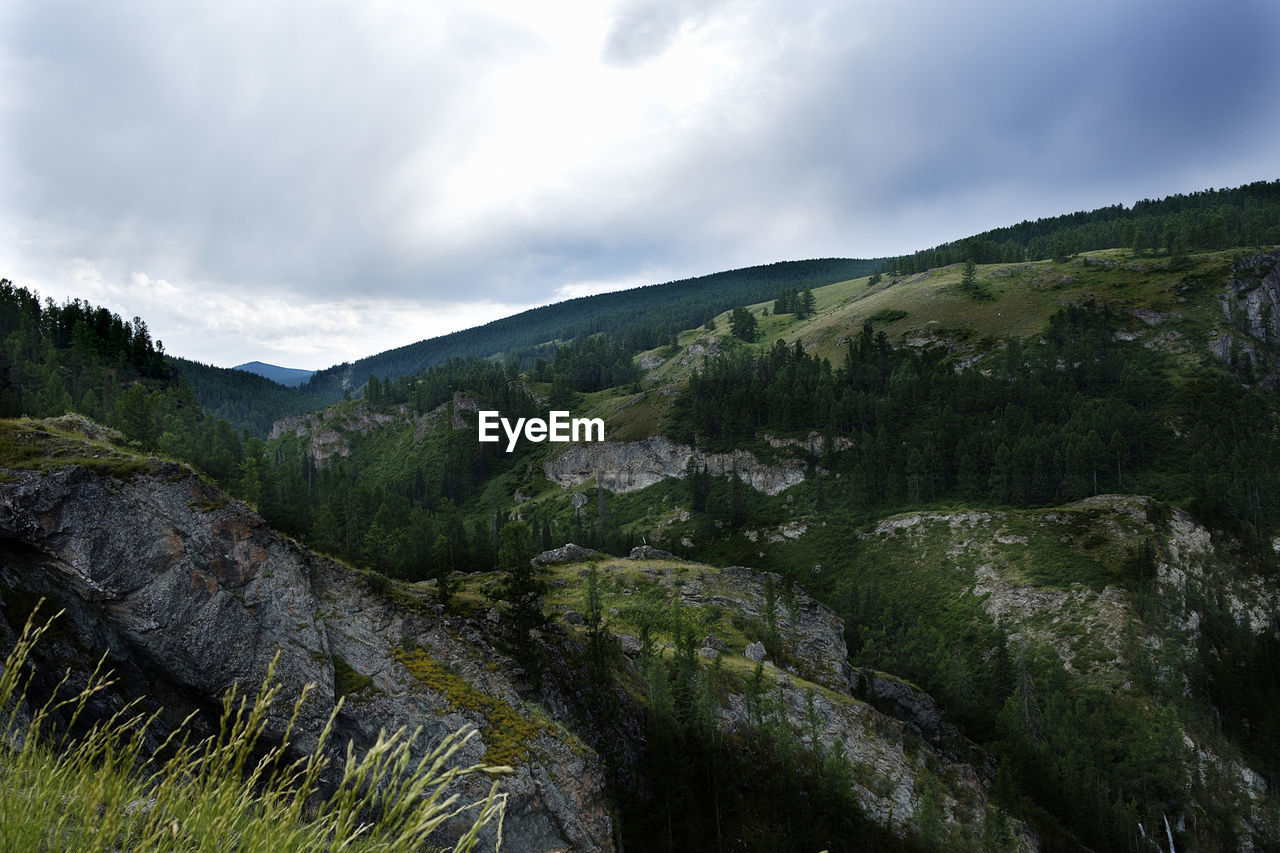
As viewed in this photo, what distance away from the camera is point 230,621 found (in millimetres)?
23109

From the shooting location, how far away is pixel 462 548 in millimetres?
78062

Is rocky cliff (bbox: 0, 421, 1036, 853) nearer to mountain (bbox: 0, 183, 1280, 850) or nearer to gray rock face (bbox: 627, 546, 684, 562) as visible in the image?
mountain (bbox: 0, 183, 1280, 850)

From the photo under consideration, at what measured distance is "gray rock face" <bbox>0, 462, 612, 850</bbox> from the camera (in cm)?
Result: 2008

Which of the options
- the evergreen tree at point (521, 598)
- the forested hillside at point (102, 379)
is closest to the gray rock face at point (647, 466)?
the forested hillside at point (102, 379)

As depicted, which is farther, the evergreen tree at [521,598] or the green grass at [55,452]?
the evergreen tree at [521,598]

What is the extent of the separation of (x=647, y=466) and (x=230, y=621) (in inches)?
4874

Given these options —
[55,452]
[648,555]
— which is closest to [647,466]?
[648,555]

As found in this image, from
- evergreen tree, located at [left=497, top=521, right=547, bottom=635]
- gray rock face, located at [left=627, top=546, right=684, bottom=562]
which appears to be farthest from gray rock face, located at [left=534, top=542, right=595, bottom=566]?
evergreen tree, located at [left=497, top=521, right=547, bottom=635]

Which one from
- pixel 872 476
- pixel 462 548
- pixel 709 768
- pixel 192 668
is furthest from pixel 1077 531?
pixel 192 668

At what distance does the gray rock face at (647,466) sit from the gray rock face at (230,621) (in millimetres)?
104553

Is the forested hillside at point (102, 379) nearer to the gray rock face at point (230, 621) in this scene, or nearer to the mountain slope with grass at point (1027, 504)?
the mountain slope with grass at point (1027, 504)

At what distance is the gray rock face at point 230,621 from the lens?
20.1 meters

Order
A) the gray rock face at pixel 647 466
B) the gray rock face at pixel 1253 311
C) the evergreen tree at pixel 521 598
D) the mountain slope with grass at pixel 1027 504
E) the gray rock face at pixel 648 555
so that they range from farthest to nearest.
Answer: the gray rock face at pixel 647 466 → the gray rock face at pixel 1253 311 → the gray rock face at pixel 648 555 → the mountain slope with grass at pixel 1027 504 → the evergreen tree at pixel 521 598

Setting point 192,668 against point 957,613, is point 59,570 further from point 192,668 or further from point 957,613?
point 957,613
